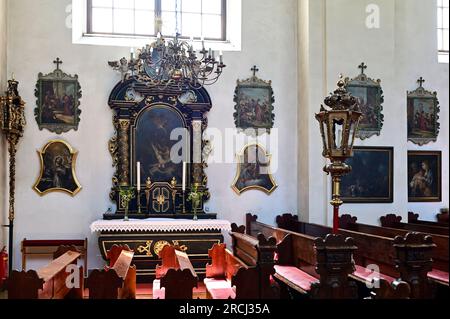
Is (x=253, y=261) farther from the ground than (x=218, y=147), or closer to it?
closer to it

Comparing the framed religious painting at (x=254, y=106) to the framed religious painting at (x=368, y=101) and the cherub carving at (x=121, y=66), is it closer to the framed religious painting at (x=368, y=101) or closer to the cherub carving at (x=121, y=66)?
the framed religious painting at (x=368, y=101)

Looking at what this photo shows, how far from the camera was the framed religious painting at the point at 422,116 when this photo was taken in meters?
10.9

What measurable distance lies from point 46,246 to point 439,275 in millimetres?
6394

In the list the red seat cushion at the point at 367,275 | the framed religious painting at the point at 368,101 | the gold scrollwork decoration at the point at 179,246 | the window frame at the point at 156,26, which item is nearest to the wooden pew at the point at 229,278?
the red seat cushion at the point at 367,275

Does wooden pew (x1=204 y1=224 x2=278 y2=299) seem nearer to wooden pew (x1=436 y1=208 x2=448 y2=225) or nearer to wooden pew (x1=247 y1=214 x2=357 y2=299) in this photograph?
wooden pew (x1=247 y1=214 x2=357 y2=299)

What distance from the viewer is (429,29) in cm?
1105

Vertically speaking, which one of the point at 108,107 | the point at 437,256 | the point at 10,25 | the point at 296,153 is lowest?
the point at 437,256

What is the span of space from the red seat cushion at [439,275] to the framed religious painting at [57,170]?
6.05 meters

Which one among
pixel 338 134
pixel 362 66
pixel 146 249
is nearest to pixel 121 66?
pixel 146 249

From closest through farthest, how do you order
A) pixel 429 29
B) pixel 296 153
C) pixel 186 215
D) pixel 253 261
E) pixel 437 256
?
1. pixel 253 261
2. pixel 437 256
3. pixel 186 215
4. pixel 296 153
5. pixel 429 29

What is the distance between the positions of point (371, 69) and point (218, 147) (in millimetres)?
3121

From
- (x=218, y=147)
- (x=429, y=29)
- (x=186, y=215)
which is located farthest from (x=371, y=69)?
(x=186, y=215)

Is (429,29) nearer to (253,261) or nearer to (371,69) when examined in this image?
(371,69)

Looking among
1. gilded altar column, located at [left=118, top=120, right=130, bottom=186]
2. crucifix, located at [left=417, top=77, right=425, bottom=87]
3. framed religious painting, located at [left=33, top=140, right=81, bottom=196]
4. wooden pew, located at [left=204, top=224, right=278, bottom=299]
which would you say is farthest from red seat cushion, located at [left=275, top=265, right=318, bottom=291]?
crucifix, located at [left=417, top=77, right=425, bottom=87]
